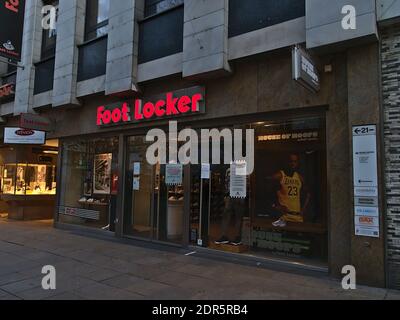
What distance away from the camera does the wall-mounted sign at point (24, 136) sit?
12.8m

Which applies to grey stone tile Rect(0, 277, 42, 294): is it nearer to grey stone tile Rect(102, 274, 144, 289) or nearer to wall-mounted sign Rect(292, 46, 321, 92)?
grey stone tile Rect(102, 274, 144, 289)

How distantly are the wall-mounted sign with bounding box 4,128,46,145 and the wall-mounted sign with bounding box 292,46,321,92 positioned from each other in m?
9.83

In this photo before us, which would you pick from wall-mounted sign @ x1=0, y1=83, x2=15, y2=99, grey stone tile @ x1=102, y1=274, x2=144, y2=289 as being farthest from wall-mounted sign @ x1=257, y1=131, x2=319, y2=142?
wall-mounted sign @ x1=0, y1=83, x2=15, y2=99

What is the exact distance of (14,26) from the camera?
1220 centimetres

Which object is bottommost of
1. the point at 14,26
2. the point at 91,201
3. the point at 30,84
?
the point at 91,201

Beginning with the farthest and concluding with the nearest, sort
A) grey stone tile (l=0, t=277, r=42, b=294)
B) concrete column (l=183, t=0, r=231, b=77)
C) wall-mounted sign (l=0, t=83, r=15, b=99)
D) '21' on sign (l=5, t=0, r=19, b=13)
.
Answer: wall-mounted sign (l=0, t=83, r=15, b=99), '21' on sign (l=5, t=0, r=19, b=13), concrete column (l=183, t=0, r=231, b=77), grey stone tile (l=0, t=277, r=42, b=294)

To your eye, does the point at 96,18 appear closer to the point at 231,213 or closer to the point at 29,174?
the point at 29,174

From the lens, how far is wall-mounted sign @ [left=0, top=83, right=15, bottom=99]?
13969mm

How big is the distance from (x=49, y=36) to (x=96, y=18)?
291 cm

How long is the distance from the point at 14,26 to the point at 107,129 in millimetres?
5196

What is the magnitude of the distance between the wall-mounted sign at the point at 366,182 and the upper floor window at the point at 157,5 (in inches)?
229
